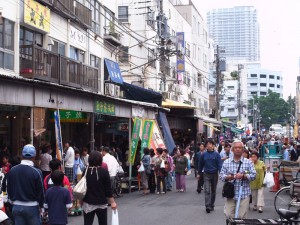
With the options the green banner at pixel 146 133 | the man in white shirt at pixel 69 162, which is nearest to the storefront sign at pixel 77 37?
the green banner at pixel 146 133

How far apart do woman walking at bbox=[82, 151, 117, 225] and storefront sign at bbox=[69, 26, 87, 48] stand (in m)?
18.3

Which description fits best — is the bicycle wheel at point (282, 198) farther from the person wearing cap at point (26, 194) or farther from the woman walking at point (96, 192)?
the person wearing cap at point (26, 194)

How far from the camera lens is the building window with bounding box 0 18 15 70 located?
63.5 feet

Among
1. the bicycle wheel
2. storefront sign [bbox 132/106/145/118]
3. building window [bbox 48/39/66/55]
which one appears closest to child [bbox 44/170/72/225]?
the bicycle wheel

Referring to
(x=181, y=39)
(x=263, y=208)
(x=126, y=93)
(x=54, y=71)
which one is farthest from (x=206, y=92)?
(x=263, y=208)

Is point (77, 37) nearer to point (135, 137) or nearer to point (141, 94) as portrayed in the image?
point (141, 94)

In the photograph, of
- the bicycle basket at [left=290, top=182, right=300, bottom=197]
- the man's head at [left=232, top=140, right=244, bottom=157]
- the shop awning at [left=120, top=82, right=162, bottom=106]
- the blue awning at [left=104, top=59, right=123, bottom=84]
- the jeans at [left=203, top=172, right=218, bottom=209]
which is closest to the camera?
the man's head at [left=232, top=140, right=244, bottom=157]

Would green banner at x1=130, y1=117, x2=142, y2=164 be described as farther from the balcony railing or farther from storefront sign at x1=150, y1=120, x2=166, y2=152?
the balcony railing

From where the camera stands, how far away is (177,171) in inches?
806

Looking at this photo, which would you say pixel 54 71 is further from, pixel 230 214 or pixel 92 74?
pixel 230 214

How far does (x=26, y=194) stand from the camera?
7898 mm

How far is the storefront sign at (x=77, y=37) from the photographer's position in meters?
26.2

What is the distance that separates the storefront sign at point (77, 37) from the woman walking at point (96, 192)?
60.1 ft

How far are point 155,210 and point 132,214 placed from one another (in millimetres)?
970
